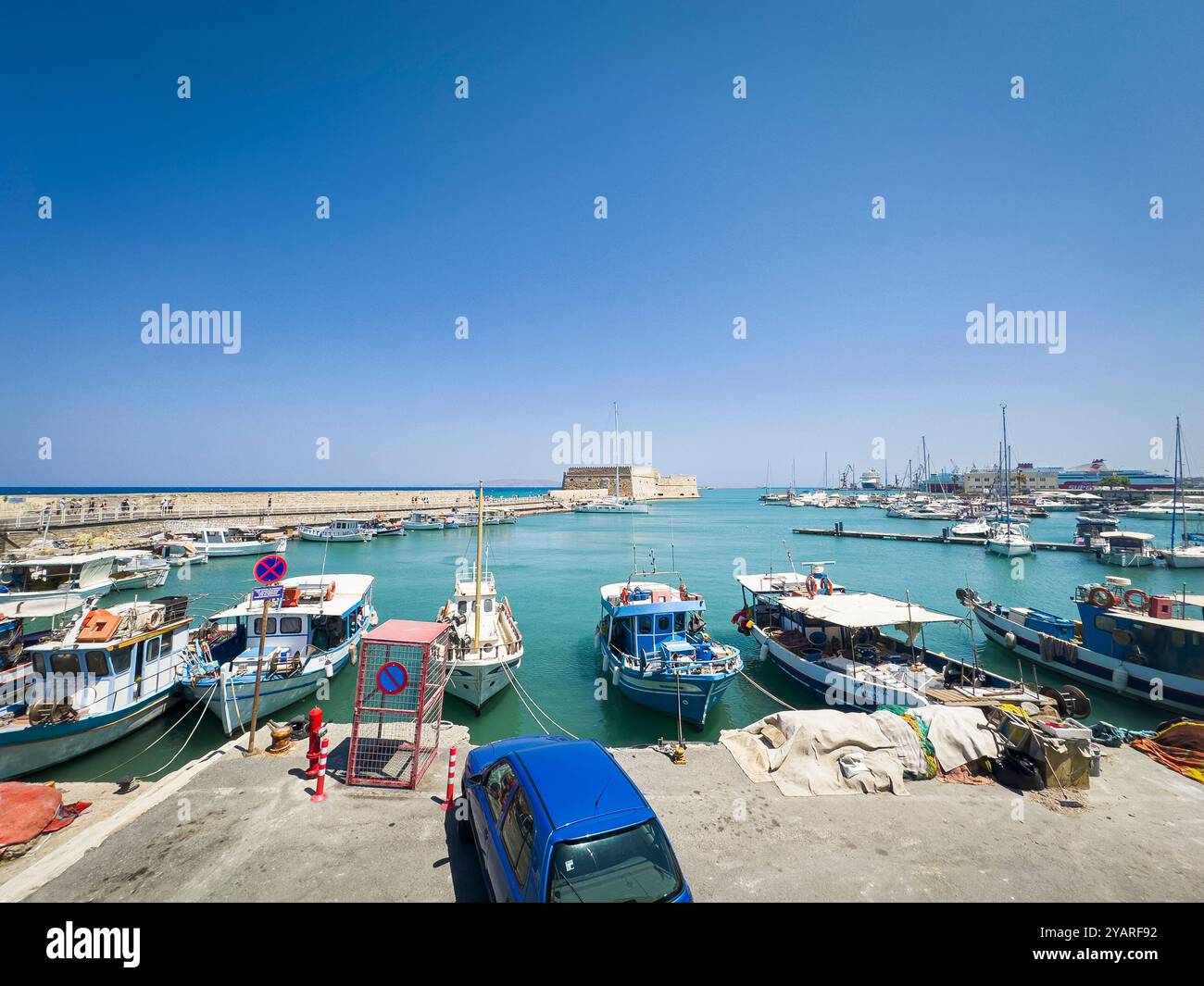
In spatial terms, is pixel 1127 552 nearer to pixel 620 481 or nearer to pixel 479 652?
pixel 479 652

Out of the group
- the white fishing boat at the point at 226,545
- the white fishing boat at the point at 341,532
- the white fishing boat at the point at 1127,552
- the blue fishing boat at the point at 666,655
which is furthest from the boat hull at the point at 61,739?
the white fishing boat at the point at 1127,552

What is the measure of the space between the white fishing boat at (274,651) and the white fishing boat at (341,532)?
169 ft

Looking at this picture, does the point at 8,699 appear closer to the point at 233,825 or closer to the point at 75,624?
the point at 75,624

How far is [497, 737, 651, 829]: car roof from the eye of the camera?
535 cm

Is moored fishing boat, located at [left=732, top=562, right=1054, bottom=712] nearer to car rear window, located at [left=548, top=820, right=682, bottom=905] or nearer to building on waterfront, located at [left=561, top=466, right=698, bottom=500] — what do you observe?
car rear window, located at [left=548, top=820, right=682, bottom=905]

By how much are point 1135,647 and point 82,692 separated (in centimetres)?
3205

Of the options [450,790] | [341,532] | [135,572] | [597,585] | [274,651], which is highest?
[450,790]

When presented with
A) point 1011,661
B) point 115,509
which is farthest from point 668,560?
point 115,509

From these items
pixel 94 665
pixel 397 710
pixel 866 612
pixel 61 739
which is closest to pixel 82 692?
pixel 94 665

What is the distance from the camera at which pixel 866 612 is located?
55.2 feet

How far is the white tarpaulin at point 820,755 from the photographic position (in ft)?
29.8
